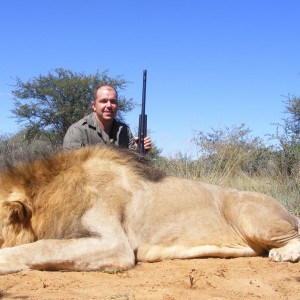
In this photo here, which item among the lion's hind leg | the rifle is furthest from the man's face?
the lion's hind leg

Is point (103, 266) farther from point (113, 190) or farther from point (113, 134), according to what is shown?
point (113, 134)

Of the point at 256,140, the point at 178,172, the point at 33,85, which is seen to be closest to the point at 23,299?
the point at 178,172

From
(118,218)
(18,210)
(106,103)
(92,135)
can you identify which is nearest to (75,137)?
(92,135)

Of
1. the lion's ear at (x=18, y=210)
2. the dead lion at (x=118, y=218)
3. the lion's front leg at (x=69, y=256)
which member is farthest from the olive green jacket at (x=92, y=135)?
the lion's front leg at (x=69, y=256)

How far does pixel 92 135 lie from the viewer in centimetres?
652

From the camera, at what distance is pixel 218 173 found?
977cm

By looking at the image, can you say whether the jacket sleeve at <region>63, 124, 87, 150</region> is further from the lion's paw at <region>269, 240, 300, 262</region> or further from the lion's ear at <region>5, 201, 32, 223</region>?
the lion's paw at <region>269, 240, 300, 262</region>

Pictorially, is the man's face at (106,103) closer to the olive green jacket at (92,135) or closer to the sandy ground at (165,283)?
the olive green jacket at (92,135)

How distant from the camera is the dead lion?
13.1 feet

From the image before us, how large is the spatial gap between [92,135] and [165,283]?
10.6 feet

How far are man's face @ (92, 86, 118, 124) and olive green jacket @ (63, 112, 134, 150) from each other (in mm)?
148

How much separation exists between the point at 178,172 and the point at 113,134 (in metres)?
2.97

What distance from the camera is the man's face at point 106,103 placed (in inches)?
255

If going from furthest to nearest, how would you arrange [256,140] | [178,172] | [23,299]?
[256,140]
[178,172]
[23,299]
